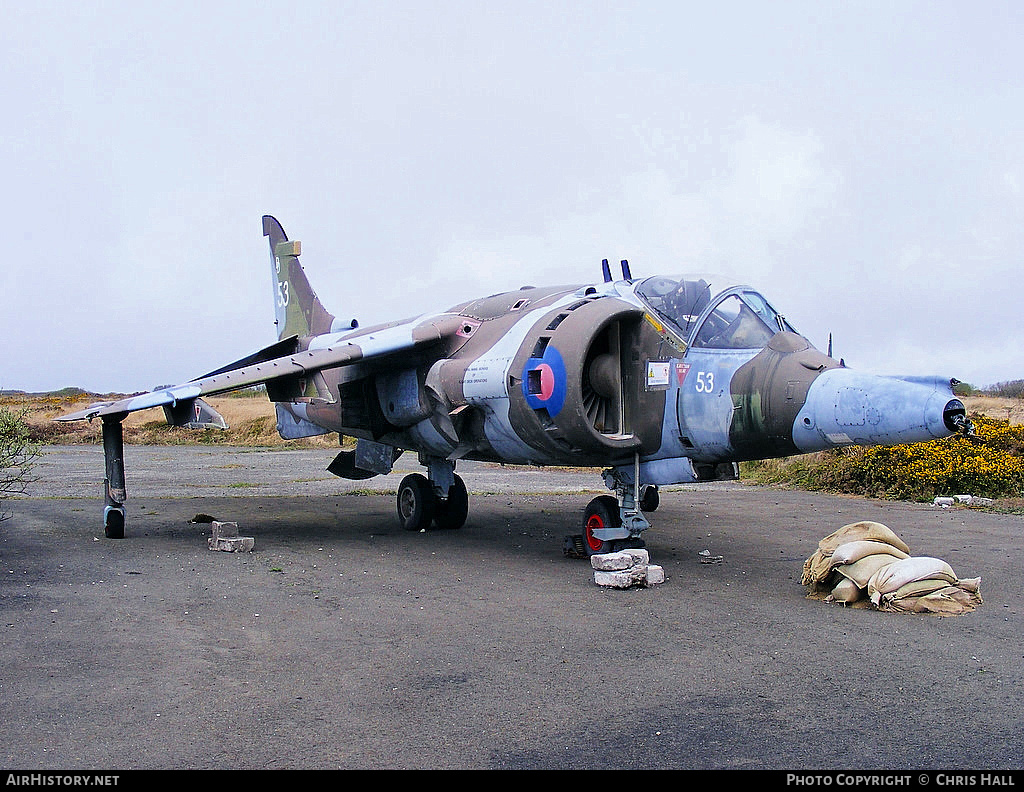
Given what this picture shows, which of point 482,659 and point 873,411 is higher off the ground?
point 873,411

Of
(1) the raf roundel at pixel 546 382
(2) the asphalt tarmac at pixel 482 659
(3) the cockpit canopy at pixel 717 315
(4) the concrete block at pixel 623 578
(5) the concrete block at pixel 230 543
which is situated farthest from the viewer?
(5) the concrete block at pixel 230 543

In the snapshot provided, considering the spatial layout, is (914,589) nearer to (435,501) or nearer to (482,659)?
(482,659)

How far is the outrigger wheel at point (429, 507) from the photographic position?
13875mm

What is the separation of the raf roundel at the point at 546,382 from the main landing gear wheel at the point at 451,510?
4281 mm

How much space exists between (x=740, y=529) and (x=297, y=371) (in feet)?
22.6

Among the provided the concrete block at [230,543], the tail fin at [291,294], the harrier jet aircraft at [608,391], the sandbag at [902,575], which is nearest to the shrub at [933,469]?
the harrier jet aircraft at [608,391]

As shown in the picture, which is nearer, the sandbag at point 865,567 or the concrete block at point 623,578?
the sandbag at point 865,567

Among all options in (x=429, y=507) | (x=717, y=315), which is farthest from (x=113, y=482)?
(x=717, y=315)

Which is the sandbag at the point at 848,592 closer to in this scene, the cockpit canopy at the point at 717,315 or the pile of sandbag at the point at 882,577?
the pile of sandbag at the point at 882,577

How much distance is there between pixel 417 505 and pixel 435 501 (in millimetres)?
284

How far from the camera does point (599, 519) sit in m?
10.6

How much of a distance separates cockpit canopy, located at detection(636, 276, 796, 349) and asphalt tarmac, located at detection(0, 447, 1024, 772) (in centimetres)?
252

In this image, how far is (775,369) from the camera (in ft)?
29.0

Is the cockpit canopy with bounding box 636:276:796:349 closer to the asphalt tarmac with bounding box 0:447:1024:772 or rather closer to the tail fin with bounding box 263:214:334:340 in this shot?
the asphalt tarmac with bounding box 0:447:1024:772
